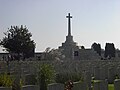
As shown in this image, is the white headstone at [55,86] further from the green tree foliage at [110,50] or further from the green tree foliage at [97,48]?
the green tree foliage at [97,48]

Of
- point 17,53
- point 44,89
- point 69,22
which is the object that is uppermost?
point 69,22

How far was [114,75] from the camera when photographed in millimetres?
19969

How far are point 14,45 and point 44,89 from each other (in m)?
41.3

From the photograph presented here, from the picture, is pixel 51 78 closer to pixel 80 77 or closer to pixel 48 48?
pixel 80 77

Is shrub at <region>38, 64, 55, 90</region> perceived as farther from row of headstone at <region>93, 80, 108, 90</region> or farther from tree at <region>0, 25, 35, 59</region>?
tree at <region>0, 25, 35, 59</region>

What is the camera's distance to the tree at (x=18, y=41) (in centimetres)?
5400

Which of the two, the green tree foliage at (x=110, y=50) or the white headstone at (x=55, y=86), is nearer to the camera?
the white headstone at (x=55, y=86)

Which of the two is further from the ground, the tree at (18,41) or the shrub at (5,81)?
the tree at (18,41)

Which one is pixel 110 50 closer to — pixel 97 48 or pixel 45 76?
pixel 97 48

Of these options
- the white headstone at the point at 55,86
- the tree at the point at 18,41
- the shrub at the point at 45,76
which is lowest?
the white headstone at the point at 55,86

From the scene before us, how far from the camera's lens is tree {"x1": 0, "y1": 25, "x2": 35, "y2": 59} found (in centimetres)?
5400

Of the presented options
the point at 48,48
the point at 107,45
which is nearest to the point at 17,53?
the point at 48,48

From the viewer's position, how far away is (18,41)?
53844 mm

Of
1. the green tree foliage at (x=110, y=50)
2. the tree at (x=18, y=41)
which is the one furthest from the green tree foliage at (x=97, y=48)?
the tree at (x=18, y=41)
